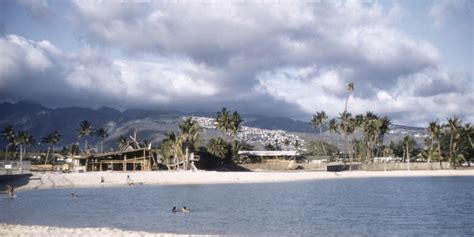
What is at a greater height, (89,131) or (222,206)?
(89,131)

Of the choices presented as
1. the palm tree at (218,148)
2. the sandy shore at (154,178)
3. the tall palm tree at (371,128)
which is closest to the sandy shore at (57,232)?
the sandy shore at (154,178)

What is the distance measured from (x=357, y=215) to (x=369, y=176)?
2667 inches

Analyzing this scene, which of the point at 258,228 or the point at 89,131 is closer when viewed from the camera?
the point at 258,228

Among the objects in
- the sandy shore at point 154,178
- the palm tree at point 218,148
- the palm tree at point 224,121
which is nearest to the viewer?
the sandy shore at point 154,178

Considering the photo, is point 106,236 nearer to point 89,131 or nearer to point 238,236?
point 238,236

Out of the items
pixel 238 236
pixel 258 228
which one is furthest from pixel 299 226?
pixel 238 236

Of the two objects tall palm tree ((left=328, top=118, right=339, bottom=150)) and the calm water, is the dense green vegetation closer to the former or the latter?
tall palm tree ((left=328, top=118, right=339, bottom=150))

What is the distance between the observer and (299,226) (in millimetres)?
30609

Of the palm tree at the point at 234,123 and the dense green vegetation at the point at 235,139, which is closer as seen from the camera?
the dense green vegetation at the point at 235,139

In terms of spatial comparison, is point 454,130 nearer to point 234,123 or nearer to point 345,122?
point 345,122

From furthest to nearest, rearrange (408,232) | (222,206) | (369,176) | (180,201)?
(369,176) → (180,201) → (222,206) → (408,232)

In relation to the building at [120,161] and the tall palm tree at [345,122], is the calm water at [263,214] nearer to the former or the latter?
the building at [120,161]

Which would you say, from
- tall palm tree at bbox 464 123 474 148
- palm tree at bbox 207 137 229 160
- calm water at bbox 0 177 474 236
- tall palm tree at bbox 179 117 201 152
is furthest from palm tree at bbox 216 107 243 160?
calm water at bbox 0 177 474 236

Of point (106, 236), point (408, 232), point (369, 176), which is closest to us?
point (106, 236)
